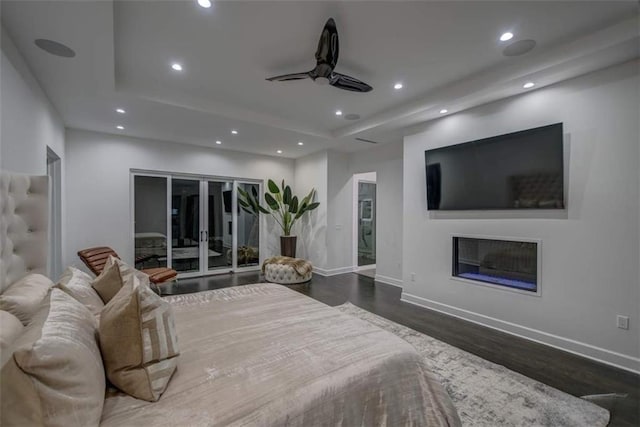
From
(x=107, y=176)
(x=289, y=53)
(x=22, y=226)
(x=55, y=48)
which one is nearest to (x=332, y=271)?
(x=289, y=53)

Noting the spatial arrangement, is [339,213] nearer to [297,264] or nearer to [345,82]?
[297,264]

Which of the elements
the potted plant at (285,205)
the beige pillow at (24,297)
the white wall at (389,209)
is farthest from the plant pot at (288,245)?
the beige pillow at (24,297)

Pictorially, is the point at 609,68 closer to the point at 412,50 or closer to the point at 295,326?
the point at 412,50

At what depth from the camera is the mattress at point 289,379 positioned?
114 centimetres

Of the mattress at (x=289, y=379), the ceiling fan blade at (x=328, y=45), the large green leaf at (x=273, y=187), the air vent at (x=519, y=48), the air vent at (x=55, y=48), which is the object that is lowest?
the mattress at (x=289, y=379)

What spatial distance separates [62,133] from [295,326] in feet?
16.9

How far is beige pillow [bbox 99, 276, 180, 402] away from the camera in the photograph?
3.89 ft

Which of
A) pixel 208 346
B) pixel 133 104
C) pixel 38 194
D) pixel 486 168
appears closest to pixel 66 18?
pixel 38 194

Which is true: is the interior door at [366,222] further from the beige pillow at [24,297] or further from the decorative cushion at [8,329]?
the decorative cushion at [8,329]

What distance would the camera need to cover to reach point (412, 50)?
2.88 metres

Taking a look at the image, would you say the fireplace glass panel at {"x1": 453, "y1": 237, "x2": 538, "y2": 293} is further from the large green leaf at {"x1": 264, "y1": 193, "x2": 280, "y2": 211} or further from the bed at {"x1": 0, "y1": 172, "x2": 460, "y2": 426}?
the large green leaf at {"x1": 264, "y1": 193, "x2": 280, "y2": 211}

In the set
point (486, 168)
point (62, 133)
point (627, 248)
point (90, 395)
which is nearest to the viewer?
point (90, 395)

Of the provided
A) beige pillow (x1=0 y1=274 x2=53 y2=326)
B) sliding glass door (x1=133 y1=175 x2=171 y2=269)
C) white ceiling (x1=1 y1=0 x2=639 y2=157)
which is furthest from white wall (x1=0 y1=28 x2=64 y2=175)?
sliding glass door (x1=133 y1=175 x2=171 y2=269)

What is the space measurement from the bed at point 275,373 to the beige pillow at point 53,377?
43mm
